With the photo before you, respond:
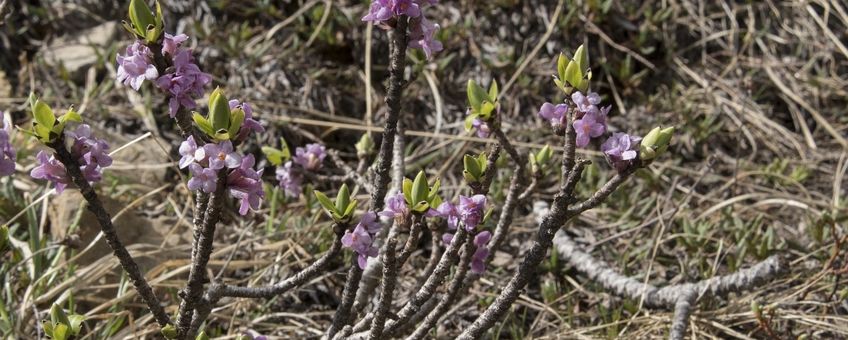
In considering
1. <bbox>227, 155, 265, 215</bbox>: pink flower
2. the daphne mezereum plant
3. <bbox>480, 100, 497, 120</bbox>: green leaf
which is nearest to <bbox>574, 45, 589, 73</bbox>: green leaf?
the daphne mezereum plant

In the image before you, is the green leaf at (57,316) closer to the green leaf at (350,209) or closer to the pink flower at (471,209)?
the green leaf at (350,209)

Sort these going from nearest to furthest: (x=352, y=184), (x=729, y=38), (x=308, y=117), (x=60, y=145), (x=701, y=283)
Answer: (x=60, y=145), (x=701, y=283), (x=352, y=184), (x=308, y=117), (x=729, y=38)

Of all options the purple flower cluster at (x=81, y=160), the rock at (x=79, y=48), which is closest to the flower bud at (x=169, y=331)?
the purple flower cluster at (x=81, y=160)

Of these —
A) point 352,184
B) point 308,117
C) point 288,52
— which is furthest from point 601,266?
point 288,52

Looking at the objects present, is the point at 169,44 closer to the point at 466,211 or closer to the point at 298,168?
the point at 466,211

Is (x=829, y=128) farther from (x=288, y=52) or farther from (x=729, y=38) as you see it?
(x=288, y=52)

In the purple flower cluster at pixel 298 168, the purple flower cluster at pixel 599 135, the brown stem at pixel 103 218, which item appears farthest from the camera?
the purple flower cluster at pixel 298 168
